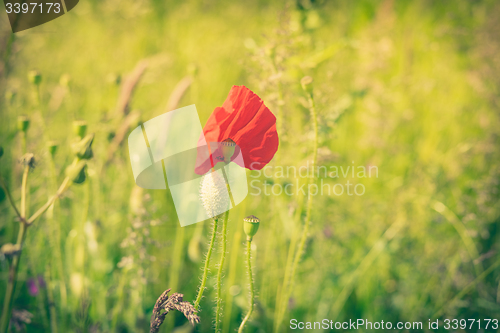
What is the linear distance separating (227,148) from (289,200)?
1.03m

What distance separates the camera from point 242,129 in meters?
0.72

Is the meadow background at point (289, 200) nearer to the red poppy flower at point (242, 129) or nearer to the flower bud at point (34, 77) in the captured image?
the flower bud at point (34, 77)

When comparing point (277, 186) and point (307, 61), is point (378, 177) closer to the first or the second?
point (307, 61)

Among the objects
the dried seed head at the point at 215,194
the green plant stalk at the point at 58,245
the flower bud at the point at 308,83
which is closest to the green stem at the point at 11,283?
the green plant stalk at the point at 58,245

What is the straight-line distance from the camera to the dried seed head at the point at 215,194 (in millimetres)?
724

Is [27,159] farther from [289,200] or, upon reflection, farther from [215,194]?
[289,200]

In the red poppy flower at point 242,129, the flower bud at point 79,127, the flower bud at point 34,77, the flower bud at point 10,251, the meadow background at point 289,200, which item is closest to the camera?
the red poppy flower at point 242,129

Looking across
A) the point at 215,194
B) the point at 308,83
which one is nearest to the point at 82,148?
the point at 215,194

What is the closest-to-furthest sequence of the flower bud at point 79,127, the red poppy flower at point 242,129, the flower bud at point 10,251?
1. the red poppy flower at point 242,129
2. the flower bud at point 10,251
3. the flower bud at point 79,127

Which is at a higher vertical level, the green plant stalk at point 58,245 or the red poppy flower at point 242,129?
the red poppy flower at point 242,129

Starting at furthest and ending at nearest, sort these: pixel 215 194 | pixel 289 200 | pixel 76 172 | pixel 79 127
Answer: pixel 289 200
pixel 79 127
pixel 76 172
pixel 215 194

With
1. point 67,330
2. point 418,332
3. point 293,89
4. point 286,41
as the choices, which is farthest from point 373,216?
point 67,330

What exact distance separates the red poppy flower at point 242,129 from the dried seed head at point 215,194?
0.04 metres

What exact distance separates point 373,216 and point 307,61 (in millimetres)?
1083
